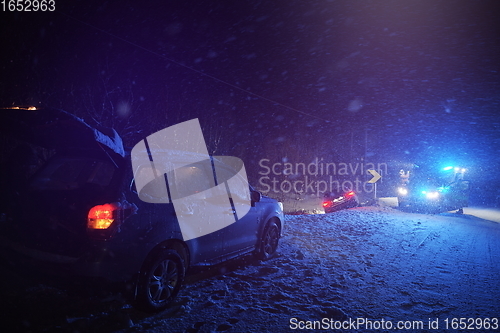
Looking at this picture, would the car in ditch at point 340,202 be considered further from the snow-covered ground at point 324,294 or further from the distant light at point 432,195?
the snow-covered ground at point 324,294

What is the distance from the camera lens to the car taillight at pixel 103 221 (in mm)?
2830

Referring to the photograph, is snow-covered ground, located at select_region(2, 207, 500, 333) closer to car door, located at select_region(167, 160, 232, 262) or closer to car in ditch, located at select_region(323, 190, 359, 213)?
car door, located at select_region(167, 160, 232, 262)

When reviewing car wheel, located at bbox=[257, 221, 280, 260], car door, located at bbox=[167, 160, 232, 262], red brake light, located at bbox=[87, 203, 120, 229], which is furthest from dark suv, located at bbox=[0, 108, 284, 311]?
car wheel, located at bbox=[257, 221, 280, 260]

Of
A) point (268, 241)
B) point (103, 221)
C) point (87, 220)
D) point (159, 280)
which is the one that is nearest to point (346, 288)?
point (268, 241)

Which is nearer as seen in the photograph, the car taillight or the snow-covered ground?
the car taillight

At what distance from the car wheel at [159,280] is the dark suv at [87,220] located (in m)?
0.01

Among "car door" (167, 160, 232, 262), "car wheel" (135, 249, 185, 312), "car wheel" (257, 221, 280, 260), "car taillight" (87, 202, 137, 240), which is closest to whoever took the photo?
"car taillight" (87, 202, 137, 240)

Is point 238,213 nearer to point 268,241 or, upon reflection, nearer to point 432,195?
point 268,241

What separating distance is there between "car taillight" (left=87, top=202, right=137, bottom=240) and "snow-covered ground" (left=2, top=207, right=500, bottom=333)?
0.97 metres

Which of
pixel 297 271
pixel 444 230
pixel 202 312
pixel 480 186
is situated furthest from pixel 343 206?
pixel 480 186

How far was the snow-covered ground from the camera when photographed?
314cm

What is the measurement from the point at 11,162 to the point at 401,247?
26.0 ft

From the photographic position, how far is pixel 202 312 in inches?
132

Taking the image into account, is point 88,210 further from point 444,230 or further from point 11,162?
point 444,230
